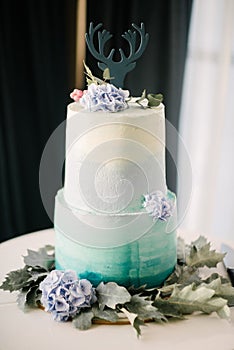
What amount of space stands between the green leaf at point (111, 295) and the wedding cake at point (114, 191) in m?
0.03

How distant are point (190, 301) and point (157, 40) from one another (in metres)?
1.24

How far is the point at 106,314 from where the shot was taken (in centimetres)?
123

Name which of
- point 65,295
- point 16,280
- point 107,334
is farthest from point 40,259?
point 107,334

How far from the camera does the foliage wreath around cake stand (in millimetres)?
1228

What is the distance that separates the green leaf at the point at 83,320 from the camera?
1.21 m

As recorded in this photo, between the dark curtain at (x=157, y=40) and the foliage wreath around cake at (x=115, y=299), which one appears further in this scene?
the dark curtain at (x=157, y=40)

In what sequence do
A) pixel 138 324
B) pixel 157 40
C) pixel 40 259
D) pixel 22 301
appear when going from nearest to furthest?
pixel 138 324 → pixel 22 301 → pixel 40 259 → pixel 157 40

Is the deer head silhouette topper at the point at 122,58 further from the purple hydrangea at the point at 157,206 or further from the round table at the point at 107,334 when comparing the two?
the round table at the point at 107,334

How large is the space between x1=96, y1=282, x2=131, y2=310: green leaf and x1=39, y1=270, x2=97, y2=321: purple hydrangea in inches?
1.0

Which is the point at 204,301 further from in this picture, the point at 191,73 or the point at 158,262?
the point at 191,73

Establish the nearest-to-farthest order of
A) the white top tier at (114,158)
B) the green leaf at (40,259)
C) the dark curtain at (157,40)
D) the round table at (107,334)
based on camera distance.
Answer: the round table at (107,334), the white top tier at (114,158), the green leaf at (40,259), the dark curtain at (157,40)

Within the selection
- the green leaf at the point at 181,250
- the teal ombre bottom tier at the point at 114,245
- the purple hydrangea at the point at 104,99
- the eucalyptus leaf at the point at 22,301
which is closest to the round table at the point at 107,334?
the eucalyptus leaf at the point at 22,301

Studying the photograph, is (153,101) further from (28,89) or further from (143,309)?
(28,89)

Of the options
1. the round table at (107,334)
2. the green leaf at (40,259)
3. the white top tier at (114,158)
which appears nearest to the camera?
the round table at (107,334)
